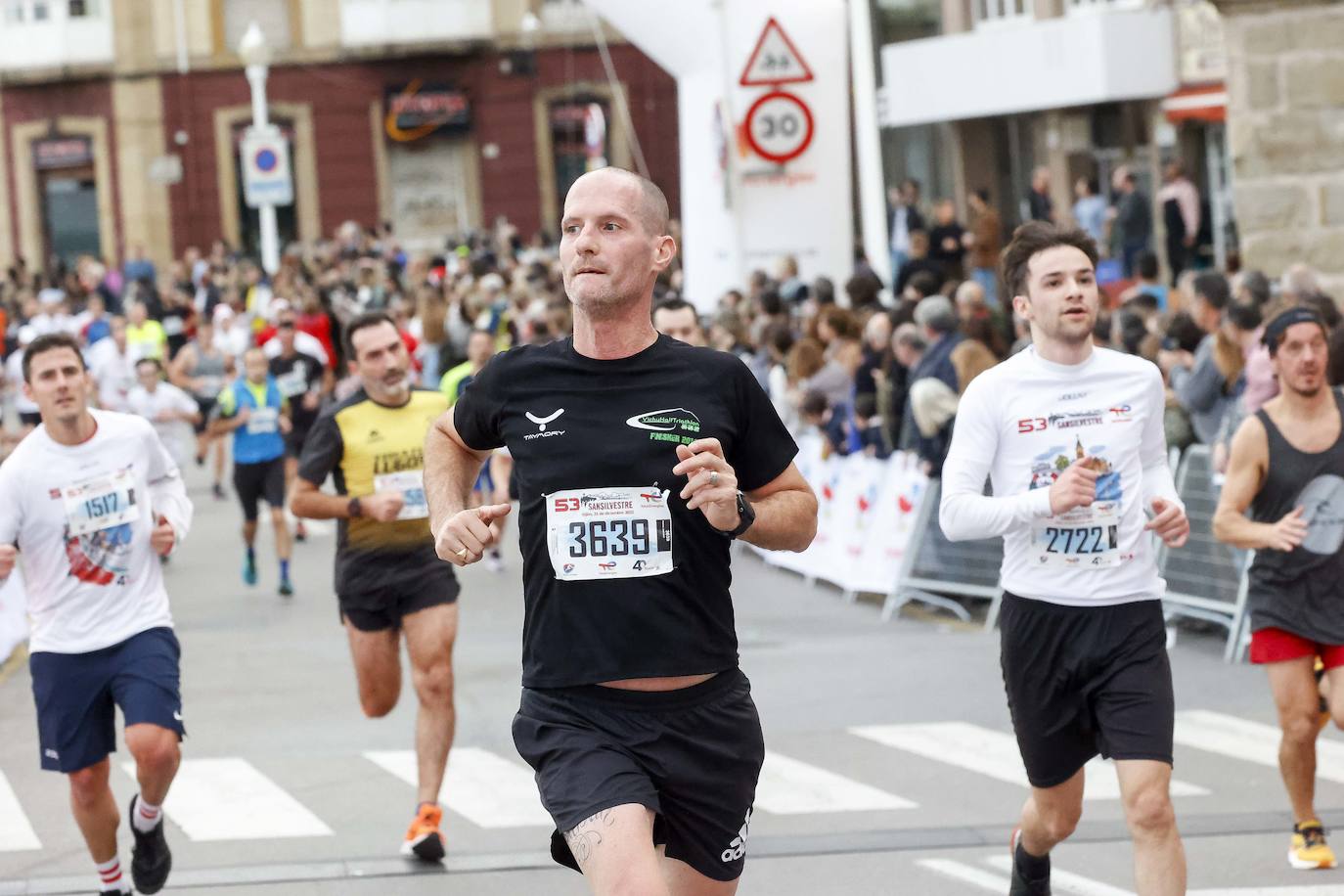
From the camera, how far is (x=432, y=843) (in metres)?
8.60

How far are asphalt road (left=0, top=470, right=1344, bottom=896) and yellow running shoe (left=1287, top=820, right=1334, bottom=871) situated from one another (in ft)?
0.30

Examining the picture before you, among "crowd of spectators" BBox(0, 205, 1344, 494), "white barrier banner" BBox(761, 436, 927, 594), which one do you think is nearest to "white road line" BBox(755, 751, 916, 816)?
"crowd of spectators" BBox(0, 205, 1344, 494)

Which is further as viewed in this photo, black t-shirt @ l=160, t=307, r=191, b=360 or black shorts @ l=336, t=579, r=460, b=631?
black t-shirt @ l=160, t=307, r=191, b=360

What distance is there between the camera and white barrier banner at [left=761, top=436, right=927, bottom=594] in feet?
49.2

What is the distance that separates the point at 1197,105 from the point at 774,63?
24.5ft

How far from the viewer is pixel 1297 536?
7.80 metres

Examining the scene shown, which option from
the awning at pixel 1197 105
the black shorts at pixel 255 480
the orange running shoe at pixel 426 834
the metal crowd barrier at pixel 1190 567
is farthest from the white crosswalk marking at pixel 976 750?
the awning at pixel 1197 105

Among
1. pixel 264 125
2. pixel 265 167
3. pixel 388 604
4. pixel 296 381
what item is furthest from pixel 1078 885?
pixel 264 125

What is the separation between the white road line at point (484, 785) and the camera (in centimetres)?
947

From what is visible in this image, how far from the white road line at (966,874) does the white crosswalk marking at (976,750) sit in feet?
3.85

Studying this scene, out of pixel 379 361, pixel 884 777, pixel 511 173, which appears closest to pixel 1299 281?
pixel 884 777

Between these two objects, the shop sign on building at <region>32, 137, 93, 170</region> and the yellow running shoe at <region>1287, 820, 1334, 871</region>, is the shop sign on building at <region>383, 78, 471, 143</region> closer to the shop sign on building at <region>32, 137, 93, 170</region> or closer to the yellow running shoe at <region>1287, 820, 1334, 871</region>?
the shop sign on building at <region>32, 137, 93, 170</region>

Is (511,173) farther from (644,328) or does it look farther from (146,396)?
(644,328)

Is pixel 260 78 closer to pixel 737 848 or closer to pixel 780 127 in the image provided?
pixel 780 127
